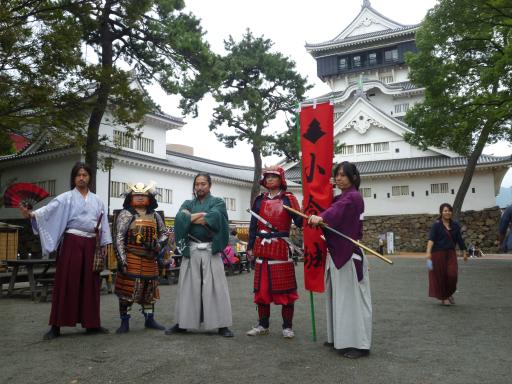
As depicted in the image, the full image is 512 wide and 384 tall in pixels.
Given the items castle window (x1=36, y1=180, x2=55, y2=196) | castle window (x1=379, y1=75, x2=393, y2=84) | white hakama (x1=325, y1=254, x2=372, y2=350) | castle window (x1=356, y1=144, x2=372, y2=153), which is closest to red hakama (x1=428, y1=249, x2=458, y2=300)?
white hakama (x1=325, y1=254, x2=372, y2=350)

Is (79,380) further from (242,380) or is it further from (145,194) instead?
(145,194)

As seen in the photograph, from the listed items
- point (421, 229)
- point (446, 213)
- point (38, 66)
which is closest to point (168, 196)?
point (38, 66)

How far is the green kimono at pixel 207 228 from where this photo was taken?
5.26 m

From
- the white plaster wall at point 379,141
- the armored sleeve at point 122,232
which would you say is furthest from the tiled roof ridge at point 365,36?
the armored sleeve at point 122,232

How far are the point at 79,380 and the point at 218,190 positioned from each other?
76.7 feet

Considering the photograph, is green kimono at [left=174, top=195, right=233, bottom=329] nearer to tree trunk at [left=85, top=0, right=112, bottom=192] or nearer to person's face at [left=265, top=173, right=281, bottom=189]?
person's face at [left=265, top=173, right=281, bottom=189]

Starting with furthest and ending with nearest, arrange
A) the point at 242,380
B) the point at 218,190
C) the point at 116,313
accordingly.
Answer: the point at 218,190
the point at 116,313
the point at 242,380

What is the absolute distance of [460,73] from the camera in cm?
1438

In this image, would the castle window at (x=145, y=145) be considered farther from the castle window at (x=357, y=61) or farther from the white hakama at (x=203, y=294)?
the castle window at (x=357, y=61)

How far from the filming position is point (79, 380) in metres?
3.51

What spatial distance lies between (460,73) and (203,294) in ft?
41.7

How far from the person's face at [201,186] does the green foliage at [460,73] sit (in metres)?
9.87

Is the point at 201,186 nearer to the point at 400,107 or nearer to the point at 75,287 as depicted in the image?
the point at 75,287

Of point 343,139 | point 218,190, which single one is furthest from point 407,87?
point 218,190
